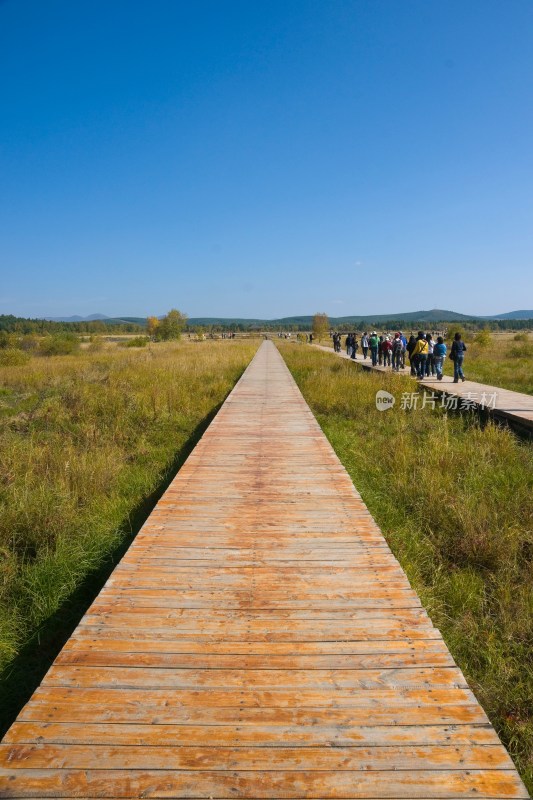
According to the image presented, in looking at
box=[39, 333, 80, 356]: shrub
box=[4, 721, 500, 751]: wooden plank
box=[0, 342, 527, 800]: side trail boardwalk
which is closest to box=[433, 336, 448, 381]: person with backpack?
box=[0, 342, 527, 800]: side trail boardwalk

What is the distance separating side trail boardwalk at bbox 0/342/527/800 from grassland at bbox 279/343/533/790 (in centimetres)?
75

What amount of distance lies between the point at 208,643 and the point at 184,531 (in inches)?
60.8

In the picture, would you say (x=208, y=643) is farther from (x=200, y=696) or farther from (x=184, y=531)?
(x=184, y=531)

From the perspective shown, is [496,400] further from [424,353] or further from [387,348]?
[387,348]

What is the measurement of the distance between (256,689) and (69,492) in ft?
13.0

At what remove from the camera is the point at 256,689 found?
7.15ft

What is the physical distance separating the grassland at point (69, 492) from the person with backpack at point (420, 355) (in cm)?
725

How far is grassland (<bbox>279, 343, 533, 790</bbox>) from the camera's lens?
9.95 feet

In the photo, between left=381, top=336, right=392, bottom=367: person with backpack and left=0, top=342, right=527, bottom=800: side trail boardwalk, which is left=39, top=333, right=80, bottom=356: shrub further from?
left=0, top=342, right=527, bottom=800: side trail boardwalk

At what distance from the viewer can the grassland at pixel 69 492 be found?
336cm

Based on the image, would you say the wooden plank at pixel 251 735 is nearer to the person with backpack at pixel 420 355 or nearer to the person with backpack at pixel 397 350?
the person with backpack at pixel 420 355

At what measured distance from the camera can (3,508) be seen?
4781mm

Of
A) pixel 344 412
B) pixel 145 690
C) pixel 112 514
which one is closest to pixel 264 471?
pixel 112 514

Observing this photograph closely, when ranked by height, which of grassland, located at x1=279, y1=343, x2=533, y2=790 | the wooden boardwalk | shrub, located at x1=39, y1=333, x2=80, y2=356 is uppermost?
shrub, located at x1=39, y1=333, x2=80, y2=356
